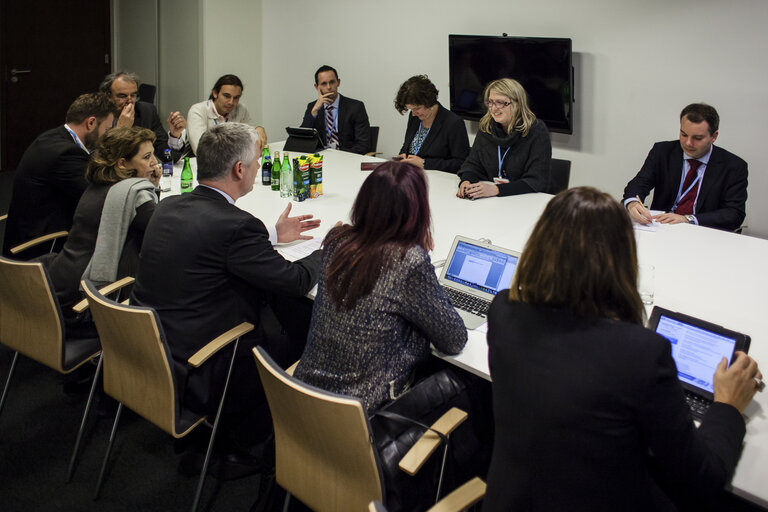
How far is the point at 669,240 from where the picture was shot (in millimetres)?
3150

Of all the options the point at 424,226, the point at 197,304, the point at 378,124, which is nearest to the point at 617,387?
the point at 424,226

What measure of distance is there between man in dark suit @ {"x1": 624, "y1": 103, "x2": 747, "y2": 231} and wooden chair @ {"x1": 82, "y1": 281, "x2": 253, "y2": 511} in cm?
230

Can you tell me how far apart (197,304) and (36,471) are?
3.03ft

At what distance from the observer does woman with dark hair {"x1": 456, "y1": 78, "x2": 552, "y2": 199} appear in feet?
12.4

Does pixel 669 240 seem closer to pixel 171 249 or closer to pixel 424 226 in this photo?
pixel 424 226

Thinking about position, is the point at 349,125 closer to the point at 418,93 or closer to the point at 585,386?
the point at 418,93

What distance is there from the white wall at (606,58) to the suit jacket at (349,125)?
91 cm

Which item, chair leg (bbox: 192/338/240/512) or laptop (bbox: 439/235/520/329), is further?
laptop (bbox: 439/235/520/329)

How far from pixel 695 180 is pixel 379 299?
2.78 m

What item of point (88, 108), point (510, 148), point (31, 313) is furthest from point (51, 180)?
point (510, 148)

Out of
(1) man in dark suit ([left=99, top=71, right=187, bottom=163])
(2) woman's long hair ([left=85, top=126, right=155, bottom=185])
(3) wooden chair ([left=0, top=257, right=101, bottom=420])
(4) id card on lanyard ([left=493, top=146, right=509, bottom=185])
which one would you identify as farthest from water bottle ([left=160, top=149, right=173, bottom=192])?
(4) id card on lanyard ([left=493, top=146, right=509, bottom=185])

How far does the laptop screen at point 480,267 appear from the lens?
231 cm

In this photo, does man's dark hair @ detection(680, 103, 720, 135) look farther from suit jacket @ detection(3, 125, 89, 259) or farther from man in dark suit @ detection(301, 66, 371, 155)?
suit jacket @ detection(3, 125, 89, 259)

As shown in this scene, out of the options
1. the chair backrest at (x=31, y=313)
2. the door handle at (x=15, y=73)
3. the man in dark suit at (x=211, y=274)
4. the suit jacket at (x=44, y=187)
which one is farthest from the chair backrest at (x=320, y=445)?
the door handle at (x=15, y=73)
